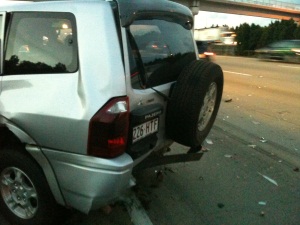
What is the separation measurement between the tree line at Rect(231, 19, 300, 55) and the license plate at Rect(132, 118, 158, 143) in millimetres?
45609

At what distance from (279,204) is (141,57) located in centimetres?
209

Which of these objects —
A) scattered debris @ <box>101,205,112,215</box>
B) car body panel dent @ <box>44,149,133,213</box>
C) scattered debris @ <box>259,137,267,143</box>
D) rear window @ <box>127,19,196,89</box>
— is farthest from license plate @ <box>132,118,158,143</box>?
scattered debris @ <box>259,137,267,143</box>

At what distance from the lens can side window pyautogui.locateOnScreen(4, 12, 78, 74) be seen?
2.53 meters

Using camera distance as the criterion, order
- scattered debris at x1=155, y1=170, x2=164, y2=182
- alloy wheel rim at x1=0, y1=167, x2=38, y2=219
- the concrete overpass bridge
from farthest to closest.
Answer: the concrete overpass bridge
scattered debris at x1=155, y1=170, x2=164, y2=182
alloy wheel rim at x1=0, y1=167, x2=38, y2=219

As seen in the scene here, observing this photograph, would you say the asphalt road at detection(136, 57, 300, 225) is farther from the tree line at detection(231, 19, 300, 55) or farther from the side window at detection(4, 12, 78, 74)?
the tree line at detection(231, 19, 300, 55)

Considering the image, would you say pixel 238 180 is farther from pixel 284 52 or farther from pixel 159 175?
pixel 284 52

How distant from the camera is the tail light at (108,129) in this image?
2.36 meters

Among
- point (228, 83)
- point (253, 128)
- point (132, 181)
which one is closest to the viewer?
point (132, 181)

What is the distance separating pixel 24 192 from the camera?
2.84 m

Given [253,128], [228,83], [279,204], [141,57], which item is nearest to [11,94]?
[141,57]

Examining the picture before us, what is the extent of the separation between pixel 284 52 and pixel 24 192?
81.2ft

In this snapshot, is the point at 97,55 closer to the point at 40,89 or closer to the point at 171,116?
the point at 40,89

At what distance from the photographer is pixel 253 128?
651 cm

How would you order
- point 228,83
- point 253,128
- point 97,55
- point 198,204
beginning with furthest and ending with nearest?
point 228,83
point 253,128
point 198,204
point 97,55
